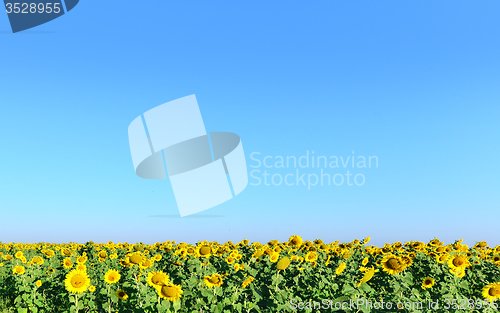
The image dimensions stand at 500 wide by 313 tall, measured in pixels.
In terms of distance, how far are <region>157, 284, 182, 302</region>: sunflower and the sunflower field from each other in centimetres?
2

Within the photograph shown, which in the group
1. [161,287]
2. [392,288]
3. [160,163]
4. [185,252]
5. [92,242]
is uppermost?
[160,163]

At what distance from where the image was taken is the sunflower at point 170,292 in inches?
240

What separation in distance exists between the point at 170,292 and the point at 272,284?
2.36 meters

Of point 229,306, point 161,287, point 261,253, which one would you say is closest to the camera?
point 161,287

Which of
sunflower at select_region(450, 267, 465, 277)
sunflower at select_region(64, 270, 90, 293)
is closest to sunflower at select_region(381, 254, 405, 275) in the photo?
sunflower at select_region(450, 267, 465, 277)

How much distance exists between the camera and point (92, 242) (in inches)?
859

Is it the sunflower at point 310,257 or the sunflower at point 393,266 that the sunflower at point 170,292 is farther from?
the sunflower at point 310,257

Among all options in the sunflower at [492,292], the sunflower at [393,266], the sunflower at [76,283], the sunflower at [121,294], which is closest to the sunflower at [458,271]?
the sunflower at [492,292]

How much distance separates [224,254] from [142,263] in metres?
3.55

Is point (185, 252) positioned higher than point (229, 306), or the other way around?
point (185, 252)

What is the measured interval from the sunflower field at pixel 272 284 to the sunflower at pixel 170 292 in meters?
0.02

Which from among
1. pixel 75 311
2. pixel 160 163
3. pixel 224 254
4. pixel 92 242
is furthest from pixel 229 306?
pixel 92 242

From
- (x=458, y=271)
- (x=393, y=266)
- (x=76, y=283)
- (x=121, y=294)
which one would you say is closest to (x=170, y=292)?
(x=121, y=294)

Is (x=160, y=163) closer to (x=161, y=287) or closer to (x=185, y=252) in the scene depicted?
(x=185, y=252)
